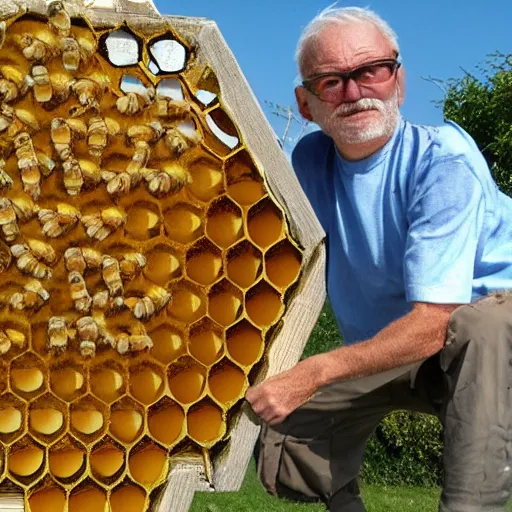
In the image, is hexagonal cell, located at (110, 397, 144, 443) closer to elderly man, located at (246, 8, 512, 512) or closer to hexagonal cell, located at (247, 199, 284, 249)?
elderly man, located at (246, 8, 512, 512)

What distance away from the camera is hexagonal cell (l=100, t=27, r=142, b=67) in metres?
1.53

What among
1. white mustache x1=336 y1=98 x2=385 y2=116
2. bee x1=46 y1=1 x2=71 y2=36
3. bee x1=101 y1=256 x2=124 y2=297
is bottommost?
bee x1=101 y1=256 x2=124 y2=297

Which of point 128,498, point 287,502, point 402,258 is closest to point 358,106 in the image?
point 402,258

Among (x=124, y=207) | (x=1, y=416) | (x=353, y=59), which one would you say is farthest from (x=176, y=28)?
(x=1, y=416)

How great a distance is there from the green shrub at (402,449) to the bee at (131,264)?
14.9 feet

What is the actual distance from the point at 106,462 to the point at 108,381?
14 centimetres

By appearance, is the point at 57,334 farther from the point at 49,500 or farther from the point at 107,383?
the point at 49,500

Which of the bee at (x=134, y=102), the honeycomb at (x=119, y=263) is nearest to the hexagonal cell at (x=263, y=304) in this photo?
the honeycomb at (x=119, y=263)

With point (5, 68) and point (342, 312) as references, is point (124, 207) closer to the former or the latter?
point (5, 68)

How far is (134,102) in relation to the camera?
1497 millimetres

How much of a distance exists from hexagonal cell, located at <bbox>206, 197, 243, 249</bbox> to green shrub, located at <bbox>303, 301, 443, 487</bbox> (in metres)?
4.48

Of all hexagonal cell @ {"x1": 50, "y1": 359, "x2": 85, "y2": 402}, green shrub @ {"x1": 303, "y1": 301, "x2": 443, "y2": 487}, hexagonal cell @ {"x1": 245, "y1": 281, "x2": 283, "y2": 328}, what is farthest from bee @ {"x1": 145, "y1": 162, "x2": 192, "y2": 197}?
green shrub @ {"x1": 303, "y1": 301, "x2": 443, "y2": 487}

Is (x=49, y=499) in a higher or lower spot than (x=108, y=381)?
lower

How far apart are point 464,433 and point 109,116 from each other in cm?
87
